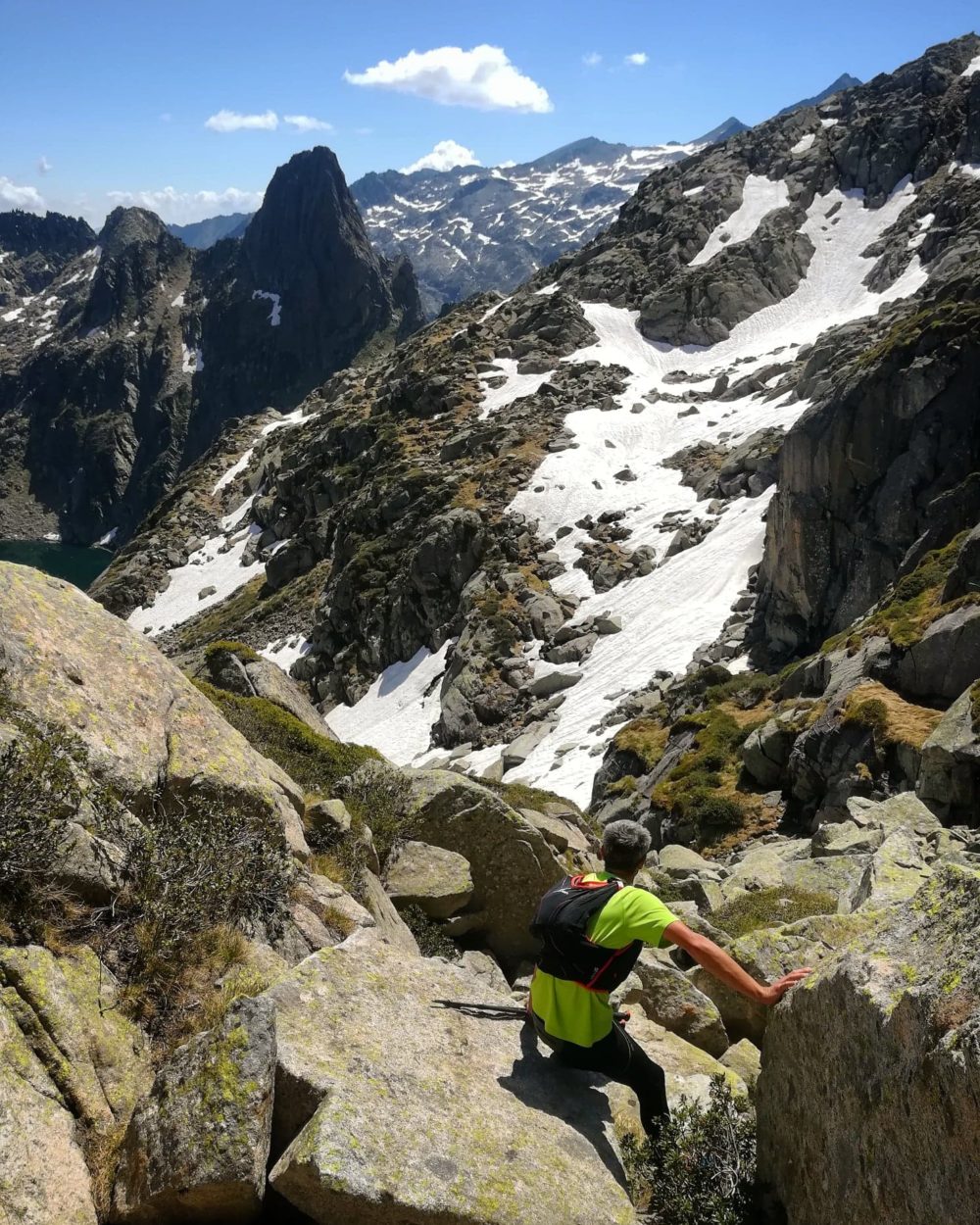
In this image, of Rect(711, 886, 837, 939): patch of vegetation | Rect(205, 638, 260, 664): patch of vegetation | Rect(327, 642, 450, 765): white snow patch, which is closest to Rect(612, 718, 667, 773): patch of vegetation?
Rect(327, 642, 450, 765): white snow patch

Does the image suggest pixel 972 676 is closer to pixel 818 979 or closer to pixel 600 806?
pixel 600 806

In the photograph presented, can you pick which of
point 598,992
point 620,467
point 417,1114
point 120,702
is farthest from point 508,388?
point 417,1114

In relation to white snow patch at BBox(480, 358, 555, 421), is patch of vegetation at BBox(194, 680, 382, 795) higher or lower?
lower

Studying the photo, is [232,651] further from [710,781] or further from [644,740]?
[644,740]

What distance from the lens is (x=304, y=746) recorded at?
1802cm

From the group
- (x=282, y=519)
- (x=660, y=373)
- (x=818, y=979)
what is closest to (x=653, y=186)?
(x=660, y=373)

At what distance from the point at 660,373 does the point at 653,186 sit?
2335 inches

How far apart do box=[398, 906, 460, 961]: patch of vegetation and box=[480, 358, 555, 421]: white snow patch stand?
77.0 m

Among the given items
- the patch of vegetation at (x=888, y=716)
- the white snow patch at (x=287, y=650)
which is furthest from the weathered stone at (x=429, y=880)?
the white snow patch at (x=287, y=650)

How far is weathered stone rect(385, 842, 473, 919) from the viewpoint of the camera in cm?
1116

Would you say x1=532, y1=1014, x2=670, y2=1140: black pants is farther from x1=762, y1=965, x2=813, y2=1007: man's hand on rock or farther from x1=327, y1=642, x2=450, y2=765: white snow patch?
x1=327, y1=642, x2=450, y2=765: white snow patch

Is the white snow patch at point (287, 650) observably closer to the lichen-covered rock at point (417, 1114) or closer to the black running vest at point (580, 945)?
the lichen-covered rock at point (417, 1114)

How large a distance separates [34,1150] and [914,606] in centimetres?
2942

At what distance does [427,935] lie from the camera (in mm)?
10648
